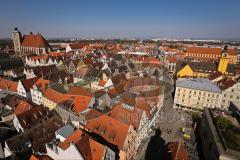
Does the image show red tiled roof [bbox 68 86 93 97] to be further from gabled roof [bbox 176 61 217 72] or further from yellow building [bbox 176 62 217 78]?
gabled roof [bbox 176 61 217 72]

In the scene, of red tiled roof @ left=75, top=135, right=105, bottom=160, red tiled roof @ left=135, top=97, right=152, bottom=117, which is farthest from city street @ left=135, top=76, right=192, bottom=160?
red tiled roof @ left=75, top=135, right=105, bottom=160

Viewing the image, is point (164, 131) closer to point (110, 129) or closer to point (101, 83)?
point (110, 129)

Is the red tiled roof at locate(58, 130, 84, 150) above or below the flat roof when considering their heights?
below

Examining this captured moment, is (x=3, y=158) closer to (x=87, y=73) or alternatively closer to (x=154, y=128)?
(x=154, y=128)

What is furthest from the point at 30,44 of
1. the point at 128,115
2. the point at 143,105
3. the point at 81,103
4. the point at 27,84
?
the point at 128,115

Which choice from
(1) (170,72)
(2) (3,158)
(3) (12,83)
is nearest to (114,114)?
(2) (3,158)

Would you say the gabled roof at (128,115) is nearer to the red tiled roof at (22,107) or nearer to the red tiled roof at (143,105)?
the red tiled roof at (143,105)
